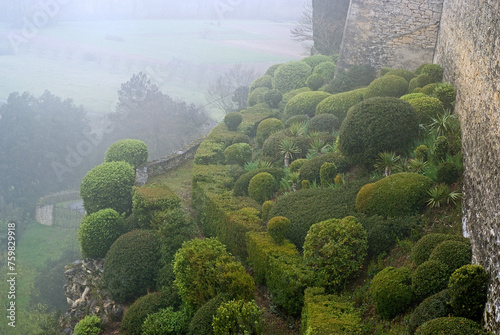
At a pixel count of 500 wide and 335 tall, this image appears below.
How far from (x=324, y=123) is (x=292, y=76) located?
10122mm

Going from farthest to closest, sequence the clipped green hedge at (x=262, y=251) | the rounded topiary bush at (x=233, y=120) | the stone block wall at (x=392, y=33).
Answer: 1. the rounded topiary bush at (x=233, y=120)
2. the stone block wall at (x=392, y=33)
3. the clipped green hedge at (x=262, y=251)

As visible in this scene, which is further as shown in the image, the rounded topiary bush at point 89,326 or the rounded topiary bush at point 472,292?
the rounded topiary bush at point 89,326

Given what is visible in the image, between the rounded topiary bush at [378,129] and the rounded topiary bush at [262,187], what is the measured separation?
8.44 feet

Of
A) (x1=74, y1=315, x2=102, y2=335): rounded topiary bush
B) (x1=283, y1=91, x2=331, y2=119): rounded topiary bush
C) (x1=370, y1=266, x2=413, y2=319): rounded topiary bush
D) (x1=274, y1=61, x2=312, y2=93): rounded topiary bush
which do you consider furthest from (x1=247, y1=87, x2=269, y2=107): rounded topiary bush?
(x1=370, y1=266, x2=413, y2=319): rounded topiary bush

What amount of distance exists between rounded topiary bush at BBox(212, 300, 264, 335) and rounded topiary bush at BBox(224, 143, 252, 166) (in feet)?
31.1

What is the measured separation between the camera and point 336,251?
7.88 meters

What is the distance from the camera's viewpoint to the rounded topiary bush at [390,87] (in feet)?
47.0

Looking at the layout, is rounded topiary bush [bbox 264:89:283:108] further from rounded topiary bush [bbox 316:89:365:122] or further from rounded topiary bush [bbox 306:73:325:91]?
rounded topiary bush [bbox 316:89:365:122]

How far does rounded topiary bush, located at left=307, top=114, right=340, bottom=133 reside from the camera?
49.2 ft

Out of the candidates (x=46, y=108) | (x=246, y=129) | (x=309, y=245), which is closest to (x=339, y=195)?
(x=309, y=245)

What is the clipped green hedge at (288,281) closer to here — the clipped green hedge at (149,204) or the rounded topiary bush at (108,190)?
the clipped green hedge at (149,204)

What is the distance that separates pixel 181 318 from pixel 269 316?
203cm

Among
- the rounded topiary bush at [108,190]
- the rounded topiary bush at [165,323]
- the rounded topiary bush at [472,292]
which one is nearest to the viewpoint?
the rounded topiary bush at [472,292]

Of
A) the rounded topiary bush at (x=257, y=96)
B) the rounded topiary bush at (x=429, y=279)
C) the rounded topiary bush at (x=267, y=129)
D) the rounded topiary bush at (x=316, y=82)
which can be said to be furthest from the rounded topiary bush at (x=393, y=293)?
the rounded topiary bush at (x=257, y=96)
